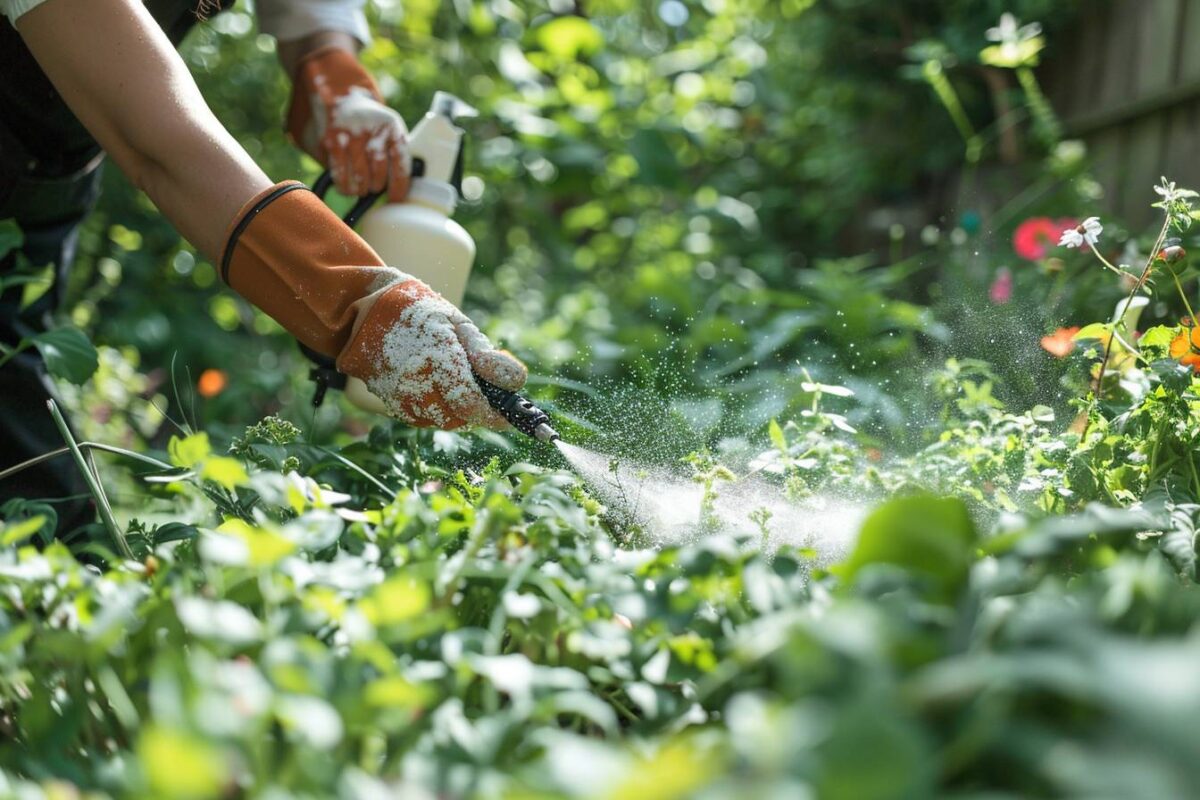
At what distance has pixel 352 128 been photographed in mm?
1666

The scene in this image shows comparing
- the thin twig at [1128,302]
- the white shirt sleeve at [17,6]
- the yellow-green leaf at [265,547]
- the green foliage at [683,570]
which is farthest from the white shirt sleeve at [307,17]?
the yellow-green leaf at [265,547]

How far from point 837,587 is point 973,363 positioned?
35.5 inches

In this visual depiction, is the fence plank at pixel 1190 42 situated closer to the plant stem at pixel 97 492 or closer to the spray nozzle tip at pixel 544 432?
the spray nozzle tip at pixel 544 432

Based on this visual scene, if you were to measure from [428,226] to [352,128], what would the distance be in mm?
247

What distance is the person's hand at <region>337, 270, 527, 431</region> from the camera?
109 centimetres

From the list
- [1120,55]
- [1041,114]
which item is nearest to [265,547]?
[1041,114]

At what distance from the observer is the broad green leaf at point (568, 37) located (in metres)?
3.56

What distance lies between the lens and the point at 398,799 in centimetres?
46

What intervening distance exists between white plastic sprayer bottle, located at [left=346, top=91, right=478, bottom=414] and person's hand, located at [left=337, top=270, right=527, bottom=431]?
372 mm

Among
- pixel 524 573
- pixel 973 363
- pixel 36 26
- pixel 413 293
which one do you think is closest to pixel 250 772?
pixel 524 573

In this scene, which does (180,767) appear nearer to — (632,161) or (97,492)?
(97,492)

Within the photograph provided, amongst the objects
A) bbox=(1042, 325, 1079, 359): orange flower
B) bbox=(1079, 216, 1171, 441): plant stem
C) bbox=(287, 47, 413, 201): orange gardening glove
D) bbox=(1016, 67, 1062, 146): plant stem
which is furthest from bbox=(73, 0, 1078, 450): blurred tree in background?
bbox=(1079, 216, 1171, 441): plant stem

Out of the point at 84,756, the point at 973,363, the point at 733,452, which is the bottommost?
the point at 84,756

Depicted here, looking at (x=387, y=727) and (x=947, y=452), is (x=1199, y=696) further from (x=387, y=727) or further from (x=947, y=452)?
(x=947, y=452)
